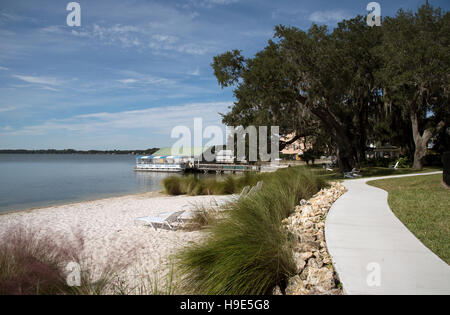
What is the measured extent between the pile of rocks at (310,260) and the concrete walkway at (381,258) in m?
0.13

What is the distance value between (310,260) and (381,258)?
3.34 ft

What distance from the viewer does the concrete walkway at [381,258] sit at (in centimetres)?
356

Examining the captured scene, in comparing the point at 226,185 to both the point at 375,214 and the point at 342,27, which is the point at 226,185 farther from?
the point at 342,27

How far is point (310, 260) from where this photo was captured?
4457 mm

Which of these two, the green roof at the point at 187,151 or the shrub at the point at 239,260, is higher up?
the green roof at the point at 187,151

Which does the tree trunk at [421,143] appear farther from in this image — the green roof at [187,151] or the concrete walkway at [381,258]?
the green roof at [187,151]

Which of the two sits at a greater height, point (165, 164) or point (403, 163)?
point (403, 163)

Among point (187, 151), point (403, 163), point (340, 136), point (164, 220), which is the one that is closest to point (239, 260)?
point (164, 220)

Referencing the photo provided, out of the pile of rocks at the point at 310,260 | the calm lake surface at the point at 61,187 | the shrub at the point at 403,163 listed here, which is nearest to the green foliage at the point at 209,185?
the calm lake surface at the point at 61,187

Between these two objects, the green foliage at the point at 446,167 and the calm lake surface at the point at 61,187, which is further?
the calm lake surface at the point at 61,187

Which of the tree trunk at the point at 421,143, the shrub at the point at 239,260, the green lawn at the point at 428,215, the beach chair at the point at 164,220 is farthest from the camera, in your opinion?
the tree trunk at the point at 421,143

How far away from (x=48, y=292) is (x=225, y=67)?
59.1ft

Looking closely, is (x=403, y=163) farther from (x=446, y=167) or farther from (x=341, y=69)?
(x=446, y=167)

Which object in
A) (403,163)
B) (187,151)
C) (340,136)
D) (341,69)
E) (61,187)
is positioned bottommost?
(61,187)
